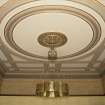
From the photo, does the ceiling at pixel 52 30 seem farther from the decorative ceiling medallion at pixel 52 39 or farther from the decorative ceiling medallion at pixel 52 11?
the decorative ceiling medallion at pixel 52 39

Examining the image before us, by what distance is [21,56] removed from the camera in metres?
5.15

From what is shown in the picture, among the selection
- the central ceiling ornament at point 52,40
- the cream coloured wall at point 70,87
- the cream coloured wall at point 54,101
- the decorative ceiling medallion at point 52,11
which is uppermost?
the decorative ceiling medallion at point 52,11

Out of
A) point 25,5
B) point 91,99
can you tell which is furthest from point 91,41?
point 91,99

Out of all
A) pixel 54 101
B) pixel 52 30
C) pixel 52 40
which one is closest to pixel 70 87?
pixel 54 101

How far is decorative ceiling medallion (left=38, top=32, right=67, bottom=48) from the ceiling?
0.36 ft

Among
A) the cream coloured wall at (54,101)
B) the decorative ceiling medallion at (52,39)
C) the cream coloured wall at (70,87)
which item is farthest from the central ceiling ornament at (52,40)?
the cream coloured wall at (70,87)

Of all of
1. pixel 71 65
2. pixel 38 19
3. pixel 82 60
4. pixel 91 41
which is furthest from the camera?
pixel 71 65

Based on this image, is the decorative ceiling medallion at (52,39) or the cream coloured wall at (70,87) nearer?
the decorative ceiling medallion at (52,39)

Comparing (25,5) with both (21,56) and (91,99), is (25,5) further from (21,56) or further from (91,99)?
(91,99)

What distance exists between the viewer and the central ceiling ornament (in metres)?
3.94

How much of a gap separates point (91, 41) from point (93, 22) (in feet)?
2.62

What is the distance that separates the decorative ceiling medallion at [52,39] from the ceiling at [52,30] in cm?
11

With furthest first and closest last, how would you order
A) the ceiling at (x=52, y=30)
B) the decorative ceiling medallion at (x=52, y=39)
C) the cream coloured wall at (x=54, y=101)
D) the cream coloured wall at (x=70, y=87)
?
1. the cream coloured wall at (x=70, y=87)
2. the cream coloured wall at (x=54, y=101)
3. the decorative ceiling medallion at (x=52, y=39)
4. the ceiling at (x=52, y=30)

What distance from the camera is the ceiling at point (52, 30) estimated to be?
10.3ft
